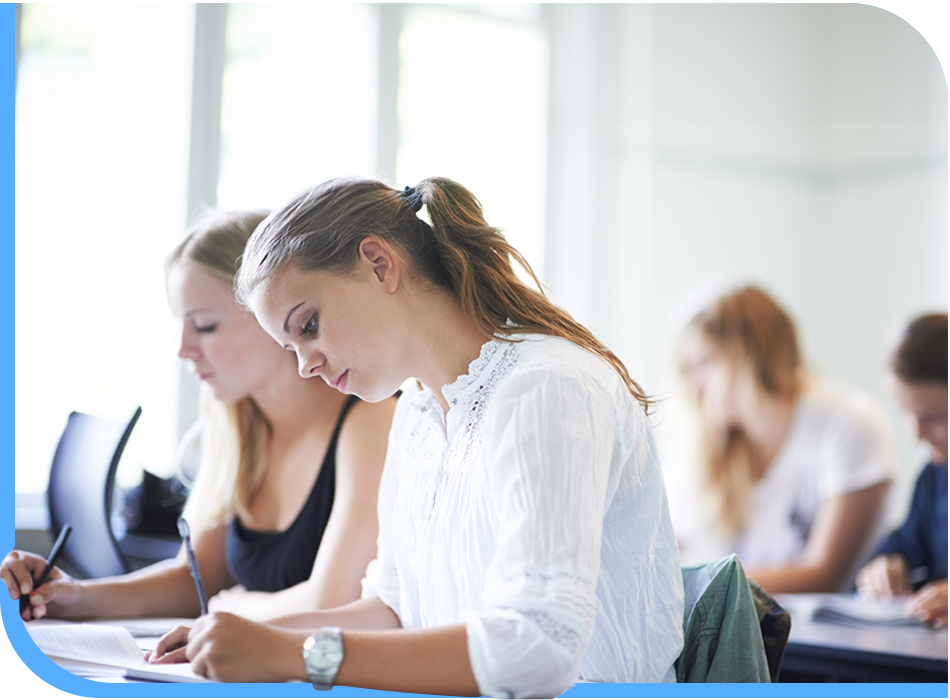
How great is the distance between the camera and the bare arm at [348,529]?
1.33 meters

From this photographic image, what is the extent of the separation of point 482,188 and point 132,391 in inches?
47.6

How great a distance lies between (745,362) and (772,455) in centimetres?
27

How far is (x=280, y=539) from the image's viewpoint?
1.49 metres

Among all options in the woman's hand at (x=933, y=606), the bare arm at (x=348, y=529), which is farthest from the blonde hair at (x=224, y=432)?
the woman's hand at (x=933, y=606)

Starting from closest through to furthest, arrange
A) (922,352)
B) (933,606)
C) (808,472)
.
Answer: (933,606)
(922,352)
(808,472)

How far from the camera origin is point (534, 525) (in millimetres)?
854

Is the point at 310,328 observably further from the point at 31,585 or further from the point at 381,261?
the point at 31,585

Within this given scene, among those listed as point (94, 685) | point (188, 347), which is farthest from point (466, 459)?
point (188, 347)

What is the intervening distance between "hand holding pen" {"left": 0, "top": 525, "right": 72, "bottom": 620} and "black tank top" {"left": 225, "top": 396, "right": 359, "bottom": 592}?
29cm

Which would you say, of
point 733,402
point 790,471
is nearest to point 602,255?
point 733,402

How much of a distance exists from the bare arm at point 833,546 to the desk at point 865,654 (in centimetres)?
53

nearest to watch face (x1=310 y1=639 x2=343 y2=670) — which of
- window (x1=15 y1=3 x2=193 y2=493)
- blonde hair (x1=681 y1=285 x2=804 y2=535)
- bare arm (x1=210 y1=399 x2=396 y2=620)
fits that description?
bare arm (x1=210 y1=399 x2=396 y2=620)

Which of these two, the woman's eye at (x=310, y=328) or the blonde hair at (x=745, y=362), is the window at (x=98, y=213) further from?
the blonde hair at (x=745, y=362)

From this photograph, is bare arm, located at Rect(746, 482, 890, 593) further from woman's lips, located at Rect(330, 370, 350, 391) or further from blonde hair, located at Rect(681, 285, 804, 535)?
woman's lips, located at Rect(330, 370, 350, 391)
